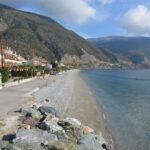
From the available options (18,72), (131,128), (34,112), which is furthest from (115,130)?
(18,72)

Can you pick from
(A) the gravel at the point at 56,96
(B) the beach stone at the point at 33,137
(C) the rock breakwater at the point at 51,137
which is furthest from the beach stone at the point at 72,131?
(A) the gravel at the point at 56,96

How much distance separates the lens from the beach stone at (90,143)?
1831 centimetres

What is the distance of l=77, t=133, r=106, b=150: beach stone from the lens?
18312 millimetres

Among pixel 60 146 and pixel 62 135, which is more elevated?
pixel 60 146

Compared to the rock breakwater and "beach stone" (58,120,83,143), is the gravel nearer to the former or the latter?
"beach stone" (58,120,83,143)

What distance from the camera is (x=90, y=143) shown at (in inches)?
743


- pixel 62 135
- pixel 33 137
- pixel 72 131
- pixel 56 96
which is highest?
pixel 33 137

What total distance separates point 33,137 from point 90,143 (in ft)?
9.32

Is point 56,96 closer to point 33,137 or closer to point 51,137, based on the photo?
point 51,137

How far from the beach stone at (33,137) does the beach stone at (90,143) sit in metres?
1.34

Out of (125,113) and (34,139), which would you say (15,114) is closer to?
(34,139)

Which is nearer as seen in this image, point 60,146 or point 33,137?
point 60,146

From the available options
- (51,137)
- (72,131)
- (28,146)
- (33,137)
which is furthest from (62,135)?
(28,146)

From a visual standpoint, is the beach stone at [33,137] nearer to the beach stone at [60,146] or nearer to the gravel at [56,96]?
the beach stone at [60,146]
